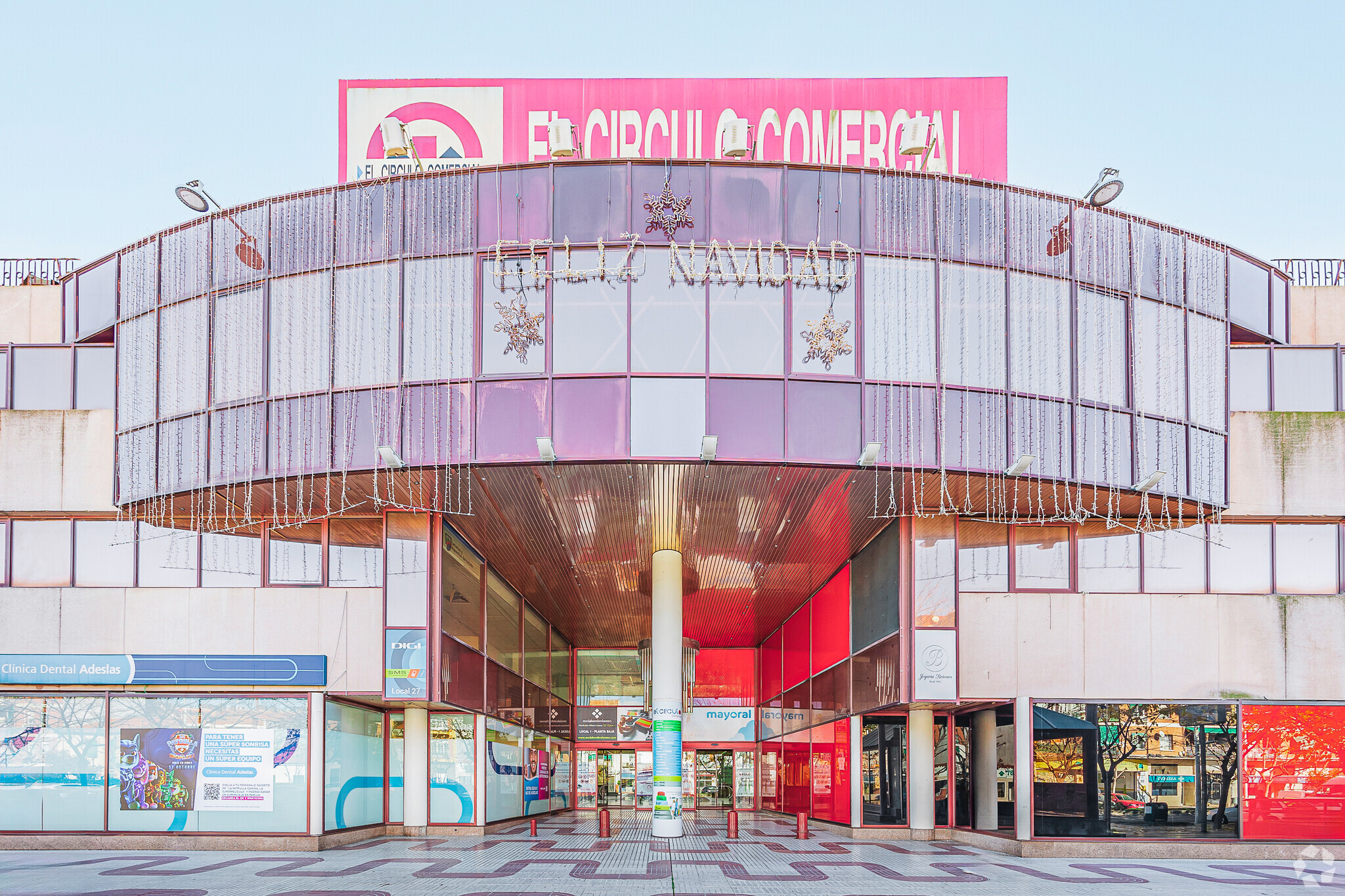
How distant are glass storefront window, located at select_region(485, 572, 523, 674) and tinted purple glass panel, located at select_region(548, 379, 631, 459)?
330 inches

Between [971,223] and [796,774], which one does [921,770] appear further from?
[971,223]

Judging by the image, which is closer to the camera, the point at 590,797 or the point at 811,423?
the point at 811,423

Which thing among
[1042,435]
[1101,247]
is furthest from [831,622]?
[1101,247]

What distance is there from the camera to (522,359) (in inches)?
746

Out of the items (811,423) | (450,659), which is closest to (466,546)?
(450,659)

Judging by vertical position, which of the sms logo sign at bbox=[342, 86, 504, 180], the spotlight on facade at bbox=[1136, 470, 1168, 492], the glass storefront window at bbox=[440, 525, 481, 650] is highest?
the sms logo sign at bbox=[342, 86, 504, 180]

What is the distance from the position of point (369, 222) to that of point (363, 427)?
3664mm

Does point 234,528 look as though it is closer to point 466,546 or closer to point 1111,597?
point 466,546

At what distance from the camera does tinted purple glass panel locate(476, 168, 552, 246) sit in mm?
19328

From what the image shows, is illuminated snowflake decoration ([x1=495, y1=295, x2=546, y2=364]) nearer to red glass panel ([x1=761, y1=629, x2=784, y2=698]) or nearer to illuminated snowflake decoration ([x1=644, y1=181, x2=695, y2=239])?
illuminated snowflake decoration ([x1=644, y1=181, x2=695, y2=239])

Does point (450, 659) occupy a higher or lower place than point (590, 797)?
higher

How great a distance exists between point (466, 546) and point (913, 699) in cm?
972

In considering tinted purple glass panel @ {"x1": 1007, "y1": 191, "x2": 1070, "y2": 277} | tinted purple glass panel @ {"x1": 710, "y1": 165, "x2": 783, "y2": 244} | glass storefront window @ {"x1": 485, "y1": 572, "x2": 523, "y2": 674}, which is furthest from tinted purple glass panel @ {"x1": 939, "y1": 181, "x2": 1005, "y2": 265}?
glass storefront window @ {"x1": 485, "y1": 572, "x2": 523, "y2": 674}

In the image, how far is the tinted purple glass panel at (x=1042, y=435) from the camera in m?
19.6
